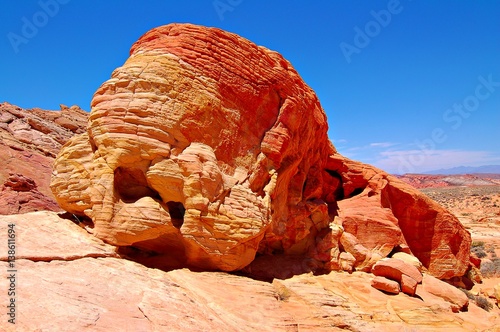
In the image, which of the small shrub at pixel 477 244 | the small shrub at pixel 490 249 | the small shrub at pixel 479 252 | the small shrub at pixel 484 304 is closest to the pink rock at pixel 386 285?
the small shrub at pixel 484 304

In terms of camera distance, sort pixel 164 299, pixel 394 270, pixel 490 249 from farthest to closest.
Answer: pixel 490 249, pixel 394 270, pixel 164 299

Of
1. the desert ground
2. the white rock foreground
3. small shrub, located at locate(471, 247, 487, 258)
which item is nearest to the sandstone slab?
the white rock foreground

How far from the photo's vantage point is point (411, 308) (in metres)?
10.2

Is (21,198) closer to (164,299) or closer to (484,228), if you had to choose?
(164,299)

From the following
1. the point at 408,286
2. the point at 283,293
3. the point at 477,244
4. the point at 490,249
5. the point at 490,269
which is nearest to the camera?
the point at 283,293

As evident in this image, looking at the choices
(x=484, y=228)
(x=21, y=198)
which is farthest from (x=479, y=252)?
(x=21, y=198)

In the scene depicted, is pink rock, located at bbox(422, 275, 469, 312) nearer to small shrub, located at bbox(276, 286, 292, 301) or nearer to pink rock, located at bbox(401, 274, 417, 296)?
pink rock, located at bbox(401, 274, 417, 296)

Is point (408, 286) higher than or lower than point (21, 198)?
lower

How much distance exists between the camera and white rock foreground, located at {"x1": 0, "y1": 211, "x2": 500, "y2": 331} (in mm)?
5191

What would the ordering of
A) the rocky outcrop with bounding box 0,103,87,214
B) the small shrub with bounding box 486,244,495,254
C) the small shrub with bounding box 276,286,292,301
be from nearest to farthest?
the small shrub with bounding box 276,286,292,301 < the rocky outcrop with bounding box 0,103,87,214 < the small shrub with bounding box 486,244,495,254

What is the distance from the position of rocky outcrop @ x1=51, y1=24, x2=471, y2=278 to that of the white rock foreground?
82 centimetres

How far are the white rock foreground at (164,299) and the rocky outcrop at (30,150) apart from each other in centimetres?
512

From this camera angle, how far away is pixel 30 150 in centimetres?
2067

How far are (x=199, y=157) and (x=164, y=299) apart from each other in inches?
140
